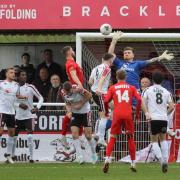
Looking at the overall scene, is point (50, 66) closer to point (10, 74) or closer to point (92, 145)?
point (10, 74)

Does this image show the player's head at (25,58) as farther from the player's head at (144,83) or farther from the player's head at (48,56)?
the player's head at (144,83)

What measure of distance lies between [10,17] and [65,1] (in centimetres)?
148

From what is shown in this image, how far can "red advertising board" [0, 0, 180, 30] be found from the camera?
70.4ft

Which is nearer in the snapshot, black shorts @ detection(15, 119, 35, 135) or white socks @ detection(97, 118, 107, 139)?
white socks @ detection(97, 118, 107, 139)

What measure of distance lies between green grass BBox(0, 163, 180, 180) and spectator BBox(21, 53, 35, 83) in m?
5.30

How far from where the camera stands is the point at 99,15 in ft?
70.8

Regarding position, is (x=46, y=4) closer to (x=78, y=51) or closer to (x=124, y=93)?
(x=78, y=51)

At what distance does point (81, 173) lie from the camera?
51.9 ft

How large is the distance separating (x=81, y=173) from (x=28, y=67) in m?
8.18

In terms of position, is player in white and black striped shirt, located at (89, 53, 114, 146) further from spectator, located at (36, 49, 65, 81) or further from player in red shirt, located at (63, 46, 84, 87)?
spectator, located at (36, 49, 65, 81)

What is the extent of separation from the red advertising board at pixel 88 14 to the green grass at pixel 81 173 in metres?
4.76

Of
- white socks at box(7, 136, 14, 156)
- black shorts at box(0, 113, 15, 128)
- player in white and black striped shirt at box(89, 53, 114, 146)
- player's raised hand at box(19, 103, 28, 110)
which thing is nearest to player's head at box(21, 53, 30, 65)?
player's raised hand at box(19, 103, 28, 110)

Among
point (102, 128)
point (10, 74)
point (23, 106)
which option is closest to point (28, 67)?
point (23, 106)

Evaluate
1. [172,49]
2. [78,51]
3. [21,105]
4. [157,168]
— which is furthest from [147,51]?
[157,168]
